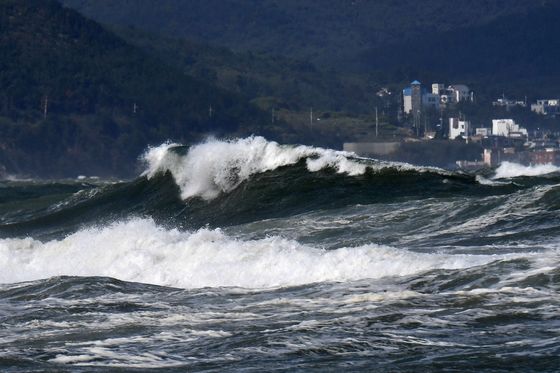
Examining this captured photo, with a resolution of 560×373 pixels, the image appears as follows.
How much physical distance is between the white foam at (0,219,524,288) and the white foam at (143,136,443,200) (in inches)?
319

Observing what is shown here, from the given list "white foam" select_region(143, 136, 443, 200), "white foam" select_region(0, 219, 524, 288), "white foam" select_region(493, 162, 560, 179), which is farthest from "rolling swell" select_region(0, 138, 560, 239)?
"white foam" select_region(493, 162, 560, 179)

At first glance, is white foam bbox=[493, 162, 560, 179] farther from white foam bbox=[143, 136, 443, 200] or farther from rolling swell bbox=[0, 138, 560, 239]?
white foam bbox=[143, 136, 443, 200]

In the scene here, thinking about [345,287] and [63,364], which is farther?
[345,287]

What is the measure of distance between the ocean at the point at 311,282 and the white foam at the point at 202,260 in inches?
1.9

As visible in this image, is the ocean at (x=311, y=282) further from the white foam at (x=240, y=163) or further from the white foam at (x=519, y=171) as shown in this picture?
the white foam at (x=519, y=171)

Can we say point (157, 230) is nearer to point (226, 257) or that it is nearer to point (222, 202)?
point (226, 257)

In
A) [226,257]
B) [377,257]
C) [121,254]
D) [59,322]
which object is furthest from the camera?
[121,254]

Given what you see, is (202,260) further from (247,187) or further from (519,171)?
(519,171)

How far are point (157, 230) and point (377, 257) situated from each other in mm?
8714

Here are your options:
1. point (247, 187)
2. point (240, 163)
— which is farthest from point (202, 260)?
point (240, 163)

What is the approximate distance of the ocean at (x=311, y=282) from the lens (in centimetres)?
1850

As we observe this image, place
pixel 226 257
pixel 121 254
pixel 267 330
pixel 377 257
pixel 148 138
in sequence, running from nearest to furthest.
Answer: pixel 267 330 < pixel 377 257 < pixel 226 257 < pixel 121 254 < pixel 148 138

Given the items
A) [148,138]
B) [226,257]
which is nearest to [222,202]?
[226,257]

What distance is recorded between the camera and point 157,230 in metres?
32.4
